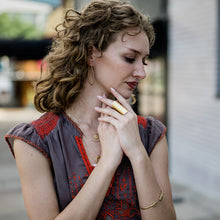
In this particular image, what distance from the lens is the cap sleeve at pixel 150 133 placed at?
1801mm

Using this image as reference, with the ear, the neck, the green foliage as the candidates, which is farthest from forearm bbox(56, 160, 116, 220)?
the green foliage

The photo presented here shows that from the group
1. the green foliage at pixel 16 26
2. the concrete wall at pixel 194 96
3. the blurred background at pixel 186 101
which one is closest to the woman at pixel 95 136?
the blurred background at pixel 186 101

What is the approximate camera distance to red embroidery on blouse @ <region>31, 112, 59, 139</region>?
1679 millimetres

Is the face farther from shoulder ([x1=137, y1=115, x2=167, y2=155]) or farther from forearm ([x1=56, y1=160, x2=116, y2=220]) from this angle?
forearm ([x1=56, y1=160, x2=116, y2=220])

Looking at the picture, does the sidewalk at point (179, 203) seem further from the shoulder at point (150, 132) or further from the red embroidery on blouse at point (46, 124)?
the red embroidery on blouse at point (46, 124)

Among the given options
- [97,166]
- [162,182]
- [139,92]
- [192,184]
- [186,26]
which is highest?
[186,26]

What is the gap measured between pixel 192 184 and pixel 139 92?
259cm

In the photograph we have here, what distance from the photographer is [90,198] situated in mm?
1506

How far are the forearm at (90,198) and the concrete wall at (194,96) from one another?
3.89 metres

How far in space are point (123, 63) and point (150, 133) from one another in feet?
1.39

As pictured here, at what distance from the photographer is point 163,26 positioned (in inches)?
249

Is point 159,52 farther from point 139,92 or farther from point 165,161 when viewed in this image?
point 165,161

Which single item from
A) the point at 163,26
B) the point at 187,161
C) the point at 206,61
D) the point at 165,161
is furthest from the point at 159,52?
the point at 165,161

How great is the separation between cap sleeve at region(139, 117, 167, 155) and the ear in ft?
1.41
